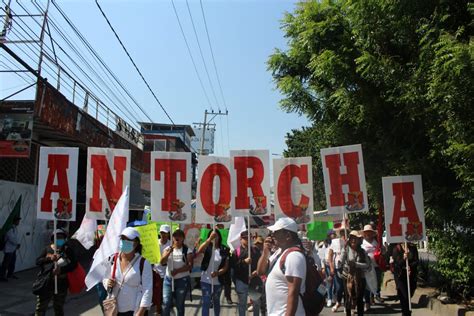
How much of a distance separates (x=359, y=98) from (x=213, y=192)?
3.40 m

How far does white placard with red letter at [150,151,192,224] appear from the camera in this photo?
7953 mm

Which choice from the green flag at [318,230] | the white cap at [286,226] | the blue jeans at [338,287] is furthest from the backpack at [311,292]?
the green flag at [318,230]

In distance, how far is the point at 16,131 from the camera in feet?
38.9

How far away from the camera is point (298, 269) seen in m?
3.98

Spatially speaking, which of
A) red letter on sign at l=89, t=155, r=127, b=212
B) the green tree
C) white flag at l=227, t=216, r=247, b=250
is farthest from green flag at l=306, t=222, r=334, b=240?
red letter on sign at l=89, t=155, r=127, b=212

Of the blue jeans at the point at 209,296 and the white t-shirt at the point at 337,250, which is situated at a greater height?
the white t-shirt at the point at 337,250

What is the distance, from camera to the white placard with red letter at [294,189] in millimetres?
8164

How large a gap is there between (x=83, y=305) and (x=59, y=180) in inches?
153

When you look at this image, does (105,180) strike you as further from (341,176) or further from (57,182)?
(341,176)

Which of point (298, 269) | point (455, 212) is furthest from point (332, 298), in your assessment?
point (298, 269)

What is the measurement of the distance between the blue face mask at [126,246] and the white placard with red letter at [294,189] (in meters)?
3.79

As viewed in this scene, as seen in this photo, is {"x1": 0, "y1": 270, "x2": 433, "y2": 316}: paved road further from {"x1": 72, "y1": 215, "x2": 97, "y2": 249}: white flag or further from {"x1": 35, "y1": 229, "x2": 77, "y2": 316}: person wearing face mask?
{"x1": 35, "y1": 229, "x2": 77, "y2": 316}: person wearing face mask

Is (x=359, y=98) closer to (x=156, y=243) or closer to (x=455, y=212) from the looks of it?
(x=455, y=212)

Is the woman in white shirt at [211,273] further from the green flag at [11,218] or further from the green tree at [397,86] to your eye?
the green flag at [11,218]
